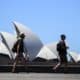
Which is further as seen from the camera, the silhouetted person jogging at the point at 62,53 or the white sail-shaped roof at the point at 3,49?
the white sail-shaped roof at the point at 3,49

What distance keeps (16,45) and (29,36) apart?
46657 mm

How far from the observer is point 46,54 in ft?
213

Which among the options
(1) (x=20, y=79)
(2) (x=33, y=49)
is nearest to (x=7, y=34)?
(2) (x=33, y=49)

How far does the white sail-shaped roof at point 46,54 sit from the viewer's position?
63.5 m

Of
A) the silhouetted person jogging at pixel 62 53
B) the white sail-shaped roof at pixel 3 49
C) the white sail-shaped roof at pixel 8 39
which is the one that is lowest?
the white sail-shaped roof at pixel 3 49

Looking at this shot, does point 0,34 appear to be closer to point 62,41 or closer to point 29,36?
point 29,36

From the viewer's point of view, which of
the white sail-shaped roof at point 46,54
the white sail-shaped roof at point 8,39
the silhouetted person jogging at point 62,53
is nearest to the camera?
the silhouetted person jogging at point 62,53

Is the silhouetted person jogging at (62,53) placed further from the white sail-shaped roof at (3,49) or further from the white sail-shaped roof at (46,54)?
the white sail-shaped roof at (46,54)

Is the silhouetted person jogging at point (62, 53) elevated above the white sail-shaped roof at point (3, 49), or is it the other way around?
the silhouetted person jogging at point (62, 53)

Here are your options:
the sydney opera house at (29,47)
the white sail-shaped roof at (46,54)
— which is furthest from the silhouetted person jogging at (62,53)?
the white sail-shaped roof at (46,54)

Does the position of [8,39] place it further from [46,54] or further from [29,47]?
[46,54]

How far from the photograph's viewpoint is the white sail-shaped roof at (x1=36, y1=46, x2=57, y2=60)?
63.5 m

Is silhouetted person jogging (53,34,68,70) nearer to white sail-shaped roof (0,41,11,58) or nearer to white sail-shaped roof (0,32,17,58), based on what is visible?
white sail-shaped roof (0,32,17,58)

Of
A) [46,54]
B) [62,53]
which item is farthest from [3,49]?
[62,53]
